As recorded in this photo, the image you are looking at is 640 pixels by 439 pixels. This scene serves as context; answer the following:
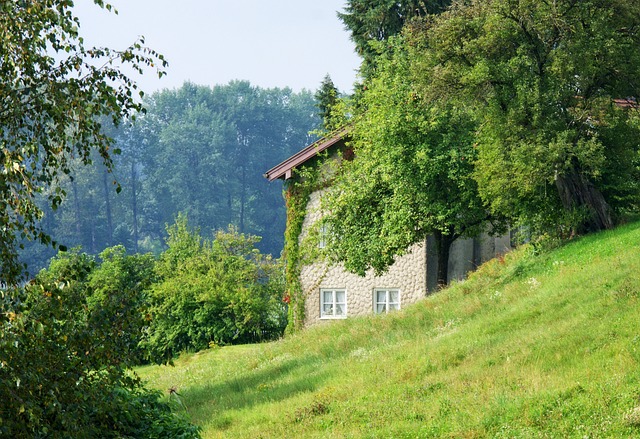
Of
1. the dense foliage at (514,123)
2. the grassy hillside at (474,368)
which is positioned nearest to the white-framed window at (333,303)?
the dense foliage at (514,123)

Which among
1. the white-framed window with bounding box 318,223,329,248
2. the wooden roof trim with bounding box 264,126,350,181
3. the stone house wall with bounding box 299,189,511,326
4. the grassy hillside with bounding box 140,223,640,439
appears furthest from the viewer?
the wooden roof trim with bounding box 264,126,350,181

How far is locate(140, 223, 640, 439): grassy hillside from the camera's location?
15844 millimetres

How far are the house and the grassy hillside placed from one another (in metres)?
7.90

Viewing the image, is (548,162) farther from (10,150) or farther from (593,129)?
(10,150)

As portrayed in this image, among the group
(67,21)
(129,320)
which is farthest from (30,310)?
(67,21)

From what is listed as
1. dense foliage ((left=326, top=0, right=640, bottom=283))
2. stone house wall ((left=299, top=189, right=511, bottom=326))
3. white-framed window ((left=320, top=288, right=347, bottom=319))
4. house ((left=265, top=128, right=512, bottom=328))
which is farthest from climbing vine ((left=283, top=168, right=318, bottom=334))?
dense foliage ((left=326, top=0, right=640, bottom=283))

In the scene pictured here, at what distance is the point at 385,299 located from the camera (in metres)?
39.5

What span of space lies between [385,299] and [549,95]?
14021 millimetres

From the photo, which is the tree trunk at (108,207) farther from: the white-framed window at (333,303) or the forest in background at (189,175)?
the white-framed window at (333,303)

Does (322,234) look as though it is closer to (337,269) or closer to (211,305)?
(337,269)

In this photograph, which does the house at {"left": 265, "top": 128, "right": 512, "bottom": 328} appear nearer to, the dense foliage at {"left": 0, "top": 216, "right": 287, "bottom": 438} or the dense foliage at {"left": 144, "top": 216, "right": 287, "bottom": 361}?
the dense foliage at {"left": 144, "top": 216, "right": 287, "bottom": 361}

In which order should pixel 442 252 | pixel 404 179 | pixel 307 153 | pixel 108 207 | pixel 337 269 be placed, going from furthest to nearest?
pixel 108 207 → pixel 337 269 → pixel 307 153 → pixel 442 252 → pixel 404 179

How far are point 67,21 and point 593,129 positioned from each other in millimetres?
22190

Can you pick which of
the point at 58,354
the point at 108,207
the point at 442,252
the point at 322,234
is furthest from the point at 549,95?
the point at 108,207
